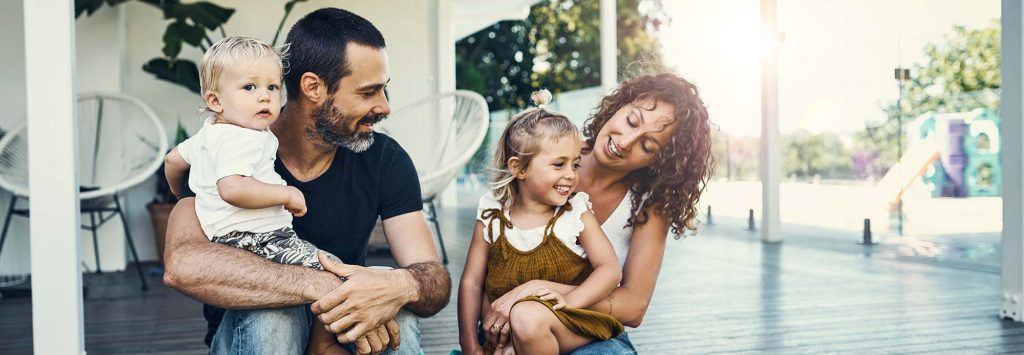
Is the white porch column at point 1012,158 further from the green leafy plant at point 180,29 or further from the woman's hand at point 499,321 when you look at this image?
the green leafy plant at point 180,29

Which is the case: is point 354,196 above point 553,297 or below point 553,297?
above

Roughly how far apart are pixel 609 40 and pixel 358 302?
5.21m

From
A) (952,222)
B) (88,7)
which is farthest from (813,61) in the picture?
(88,7)

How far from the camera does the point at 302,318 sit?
69.6 inches

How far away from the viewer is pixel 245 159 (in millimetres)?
1721

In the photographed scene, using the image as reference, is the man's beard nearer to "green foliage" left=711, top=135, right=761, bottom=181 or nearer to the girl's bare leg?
the girl's bare leg

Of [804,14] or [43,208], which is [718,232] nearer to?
[804,14]

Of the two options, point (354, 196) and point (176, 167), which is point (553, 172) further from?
point (176, 167)

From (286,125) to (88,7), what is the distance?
338 centimetres

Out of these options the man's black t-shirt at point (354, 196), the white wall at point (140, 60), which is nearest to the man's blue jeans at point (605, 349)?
the man's black t-shirt at point (354, 196)

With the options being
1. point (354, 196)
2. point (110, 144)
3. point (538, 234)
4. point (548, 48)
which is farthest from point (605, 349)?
point (548, 48)

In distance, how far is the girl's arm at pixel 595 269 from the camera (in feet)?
6.02

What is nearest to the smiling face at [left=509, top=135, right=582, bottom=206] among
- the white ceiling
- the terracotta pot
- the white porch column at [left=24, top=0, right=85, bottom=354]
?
the white porch column at [left=24, top=0, right=85, bottom=354]

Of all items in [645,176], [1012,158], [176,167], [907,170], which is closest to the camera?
[176,167]
